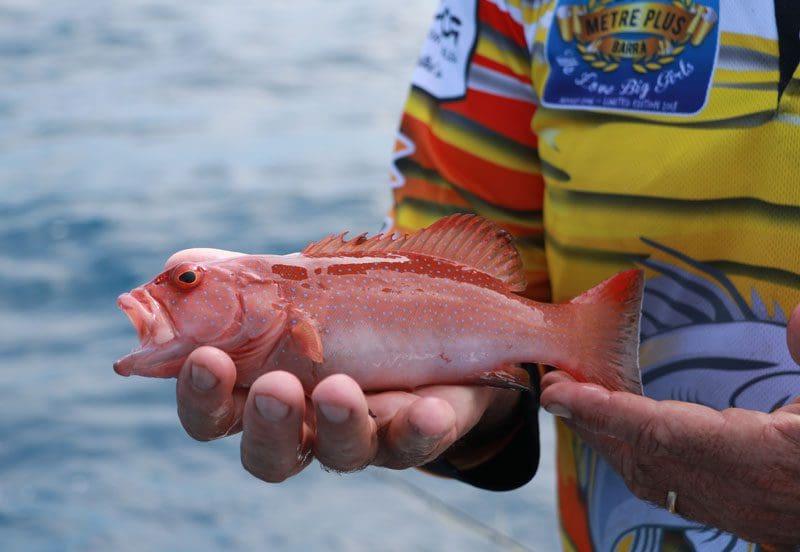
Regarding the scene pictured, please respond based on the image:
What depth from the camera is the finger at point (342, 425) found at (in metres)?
1.29

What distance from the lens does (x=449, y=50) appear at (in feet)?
6.72

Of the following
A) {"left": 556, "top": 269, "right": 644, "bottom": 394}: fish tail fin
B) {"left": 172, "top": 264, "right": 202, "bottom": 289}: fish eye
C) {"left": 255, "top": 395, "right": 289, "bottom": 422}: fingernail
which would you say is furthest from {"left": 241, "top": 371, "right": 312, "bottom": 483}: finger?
{"left": 556, "top": 269, "right": 644, "bottom": 394}: fish tail fin

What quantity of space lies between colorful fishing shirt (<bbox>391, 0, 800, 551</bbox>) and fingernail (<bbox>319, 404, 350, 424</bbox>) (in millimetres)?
682

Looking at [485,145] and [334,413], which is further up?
[485,145]

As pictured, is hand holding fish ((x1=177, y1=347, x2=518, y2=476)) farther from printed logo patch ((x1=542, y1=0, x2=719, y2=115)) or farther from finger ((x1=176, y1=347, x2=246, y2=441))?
printed logo patch ((x1=542, y1=0, x2=719, y2=115))

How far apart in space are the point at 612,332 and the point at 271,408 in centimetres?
57

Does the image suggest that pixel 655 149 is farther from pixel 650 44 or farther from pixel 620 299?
pixel 620 299

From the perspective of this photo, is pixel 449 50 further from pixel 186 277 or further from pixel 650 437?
pixel 650 437

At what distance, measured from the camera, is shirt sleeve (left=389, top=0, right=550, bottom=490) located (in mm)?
1952

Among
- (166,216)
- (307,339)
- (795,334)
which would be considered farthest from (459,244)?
(166,216)

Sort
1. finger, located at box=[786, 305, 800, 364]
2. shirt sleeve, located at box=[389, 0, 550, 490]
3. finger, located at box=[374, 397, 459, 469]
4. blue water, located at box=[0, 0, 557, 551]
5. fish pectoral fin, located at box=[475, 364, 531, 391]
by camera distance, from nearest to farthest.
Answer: finger, located at box=[786, 305, 800, 364] → finger, located at box=[374, 397, 459, 469] → fish pectoral fin, located at box=[475, 364, 531, 391] → shirt sleeve, located at box=[389, 0, 550, 490] → blue water, located at box=[0, 0, 557, 551]

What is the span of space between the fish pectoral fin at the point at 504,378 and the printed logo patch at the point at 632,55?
1.73 feet

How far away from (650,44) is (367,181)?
4.80 metres

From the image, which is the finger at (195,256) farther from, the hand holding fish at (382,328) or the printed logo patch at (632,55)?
the printed logo patch at (632,55)
